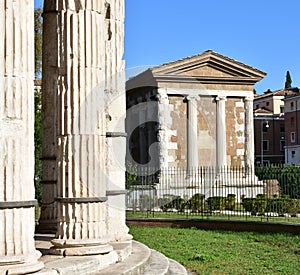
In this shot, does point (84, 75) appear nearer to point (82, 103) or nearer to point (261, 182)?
point (82, 103)

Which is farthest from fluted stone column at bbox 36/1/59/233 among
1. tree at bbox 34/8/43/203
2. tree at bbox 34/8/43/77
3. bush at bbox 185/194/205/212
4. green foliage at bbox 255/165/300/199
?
green foliage at bbox 255/165/300/199

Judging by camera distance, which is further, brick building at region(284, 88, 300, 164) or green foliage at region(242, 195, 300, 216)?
brick building at region(284, 88, 300, 164)

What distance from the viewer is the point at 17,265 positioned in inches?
214

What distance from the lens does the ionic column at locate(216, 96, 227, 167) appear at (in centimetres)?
3042

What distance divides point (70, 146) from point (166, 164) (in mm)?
21957

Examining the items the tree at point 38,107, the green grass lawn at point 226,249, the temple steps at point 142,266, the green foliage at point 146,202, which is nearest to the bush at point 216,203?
the green foliage at point 146,202

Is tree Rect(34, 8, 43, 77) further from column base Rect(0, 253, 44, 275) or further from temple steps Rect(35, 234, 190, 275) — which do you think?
column base Rect(0, 253, 44, 275)

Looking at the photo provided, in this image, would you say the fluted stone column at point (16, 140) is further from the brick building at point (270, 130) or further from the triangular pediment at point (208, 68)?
the brick building at point (270, 130)

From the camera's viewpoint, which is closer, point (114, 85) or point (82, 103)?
point (82, 103)

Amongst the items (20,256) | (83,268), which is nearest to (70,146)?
(83,268)

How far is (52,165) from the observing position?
1012cm

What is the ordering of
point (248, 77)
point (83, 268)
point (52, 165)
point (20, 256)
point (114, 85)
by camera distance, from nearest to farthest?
point (20, 256) → point (83, 268) → point (114, 85) → point (52, 165) → point (248, 77)

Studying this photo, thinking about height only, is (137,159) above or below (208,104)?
below

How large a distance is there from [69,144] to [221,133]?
2362 centimetres
